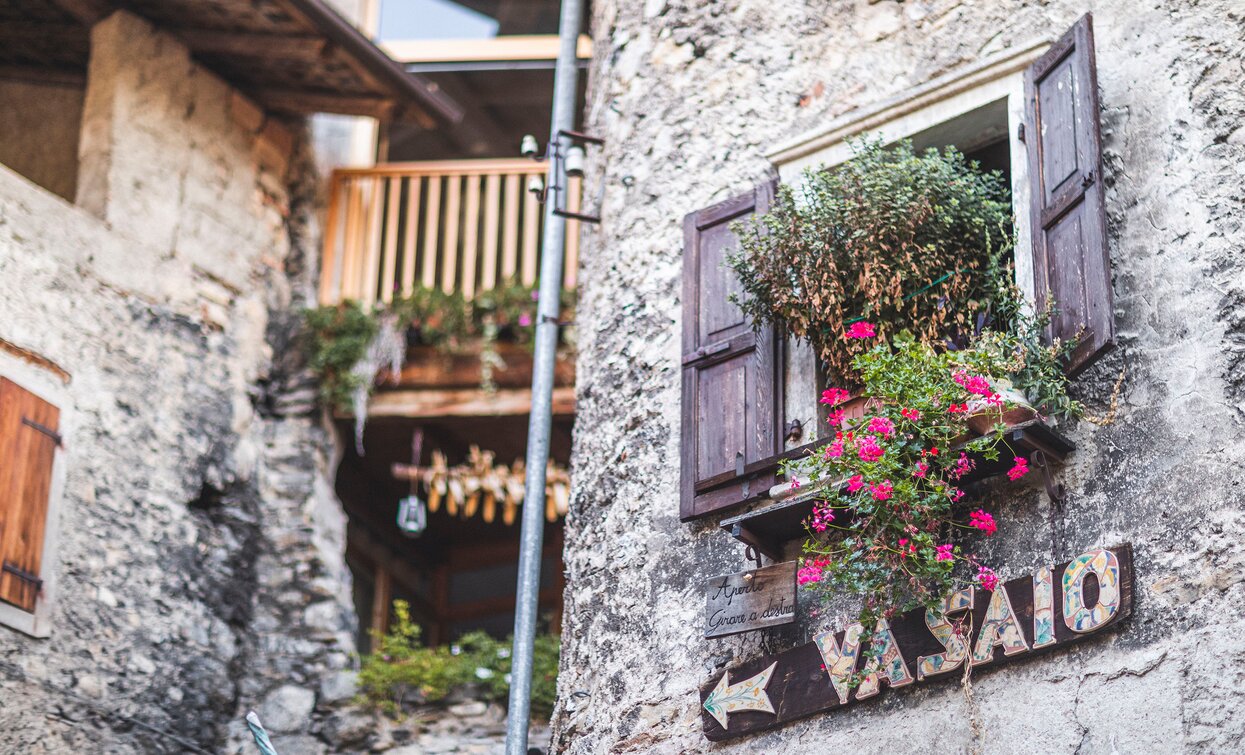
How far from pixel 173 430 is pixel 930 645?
4578 mm

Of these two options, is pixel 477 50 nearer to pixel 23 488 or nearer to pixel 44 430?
pixel 44 430

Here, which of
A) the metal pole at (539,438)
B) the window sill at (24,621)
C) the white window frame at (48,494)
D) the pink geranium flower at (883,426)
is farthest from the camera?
the white window frame at (48,494)

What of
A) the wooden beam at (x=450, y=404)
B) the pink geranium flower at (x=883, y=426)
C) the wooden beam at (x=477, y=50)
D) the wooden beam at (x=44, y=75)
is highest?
the wooden beam at (x=477, y=50)

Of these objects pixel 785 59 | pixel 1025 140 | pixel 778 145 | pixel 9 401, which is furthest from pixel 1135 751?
pixel 9 401

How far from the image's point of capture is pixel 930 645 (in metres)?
4.96

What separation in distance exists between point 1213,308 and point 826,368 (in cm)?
127

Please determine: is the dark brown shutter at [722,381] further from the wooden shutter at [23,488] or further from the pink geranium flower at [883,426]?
the wooden shutter at [23,488]

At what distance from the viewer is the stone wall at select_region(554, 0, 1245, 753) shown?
4625 mm

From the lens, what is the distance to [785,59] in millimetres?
6547

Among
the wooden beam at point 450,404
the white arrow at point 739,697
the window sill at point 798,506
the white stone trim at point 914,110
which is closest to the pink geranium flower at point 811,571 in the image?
the window sill at point 798,506

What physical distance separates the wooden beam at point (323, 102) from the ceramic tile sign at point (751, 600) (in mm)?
4819

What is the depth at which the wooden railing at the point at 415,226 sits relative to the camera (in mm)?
9344

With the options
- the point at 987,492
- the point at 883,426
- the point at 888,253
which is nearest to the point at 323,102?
the point at 888,253

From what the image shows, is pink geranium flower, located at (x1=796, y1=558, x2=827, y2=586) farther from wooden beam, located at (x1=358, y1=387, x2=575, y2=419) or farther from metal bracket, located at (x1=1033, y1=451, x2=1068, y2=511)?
wooden beam, located at (x1=358, y1=387, x2=575, y2=419)
